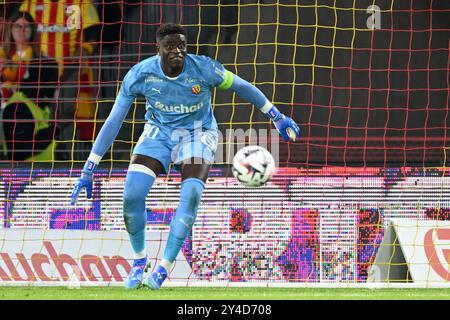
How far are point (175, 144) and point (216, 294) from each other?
1.16 m

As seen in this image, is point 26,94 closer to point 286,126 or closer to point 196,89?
point 196,89

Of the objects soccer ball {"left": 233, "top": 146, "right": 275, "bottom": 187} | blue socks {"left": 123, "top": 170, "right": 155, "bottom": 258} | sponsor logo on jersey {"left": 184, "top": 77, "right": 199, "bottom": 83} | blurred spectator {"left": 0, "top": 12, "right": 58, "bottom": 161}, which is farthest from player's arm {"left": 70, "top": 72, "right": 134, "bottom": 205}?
blurred spectator {"left": 0, "top": 12, "right": 58, "bottom": 161}

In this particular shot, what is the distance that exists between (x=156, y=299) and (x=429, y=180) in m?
4.38

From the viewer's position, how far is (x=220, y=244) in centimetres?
1077

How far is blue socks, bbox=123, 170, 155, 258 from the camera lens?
27.4 feet

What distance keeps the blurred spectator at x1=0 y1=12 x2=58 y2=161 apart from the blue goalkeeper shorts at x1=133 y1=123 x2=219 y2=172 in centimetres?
375

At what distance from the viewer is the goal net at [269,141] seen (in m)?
10.6

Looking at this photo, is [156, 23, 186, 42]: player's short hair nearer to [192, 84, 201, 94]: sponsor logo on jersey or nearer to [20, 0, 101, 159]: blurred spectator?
[192, 84, 201, 94]: sponsor logo on jersey

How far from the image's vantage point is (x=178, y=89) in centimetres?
841

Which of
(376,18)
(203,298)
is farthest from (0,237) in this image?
(376,18)

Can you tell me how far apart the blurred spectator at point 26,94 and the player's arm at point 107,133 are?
3451 mm

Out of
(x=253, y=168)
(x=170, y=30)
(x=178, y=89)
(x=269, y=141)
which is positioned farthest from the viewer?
(x=269, y=141)

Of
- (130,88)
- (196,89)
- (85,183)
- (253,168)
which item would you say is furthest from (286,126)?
(85,183)

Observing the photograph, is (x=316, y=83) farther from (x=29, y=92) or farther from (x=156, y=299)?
(x=156, y=299)
